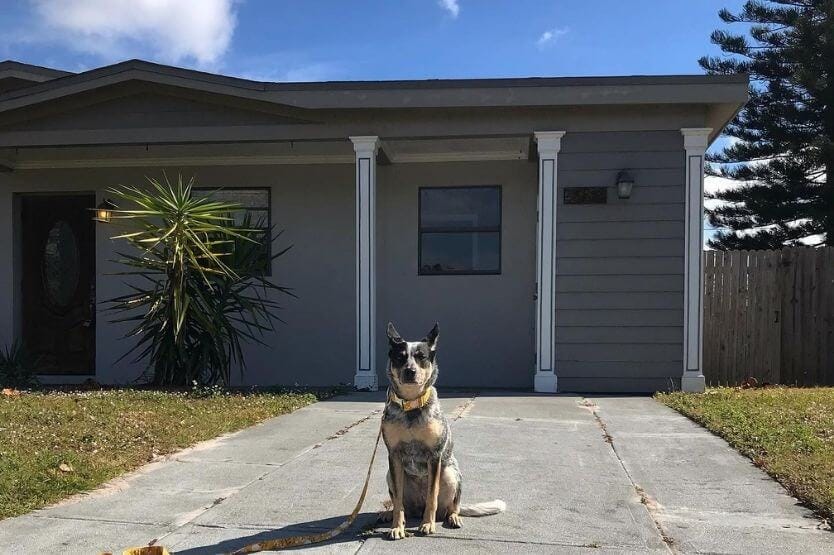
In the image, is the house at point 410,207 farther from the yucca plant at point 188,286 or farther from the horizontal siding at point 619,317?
the yucca plant at point 188,286

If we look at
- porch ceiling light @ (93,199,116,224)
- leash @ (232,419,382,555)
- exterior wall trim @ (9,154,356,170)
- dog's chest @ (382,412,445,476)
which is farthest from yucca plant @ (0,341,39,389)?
dog's chest @ (382,412,445,476)

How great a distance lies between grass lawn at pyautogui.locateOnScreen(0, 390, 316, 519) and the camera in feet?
14.2

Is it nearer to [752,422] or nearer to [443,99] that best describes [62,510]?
[752,422]

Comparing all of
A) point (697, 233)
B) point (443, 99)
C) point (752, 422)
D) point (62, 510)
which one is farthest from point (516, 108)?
point (62, 510)

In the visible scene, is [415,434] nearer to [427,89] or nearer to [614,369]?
[614,369]

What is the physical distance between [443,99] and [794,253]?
5312 mm

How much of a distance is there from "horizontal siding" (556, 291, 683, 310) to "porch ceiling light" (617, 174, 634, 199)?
1.16 meters

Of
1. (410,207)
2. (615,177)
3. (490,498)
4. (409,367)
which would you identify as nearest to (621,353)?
(615,177)

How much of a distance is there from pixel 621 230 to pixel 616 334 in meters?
1.21

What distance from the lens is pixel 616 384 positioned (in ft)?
28.2

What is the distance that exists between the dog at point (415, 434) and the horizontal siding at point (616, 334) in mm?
5197

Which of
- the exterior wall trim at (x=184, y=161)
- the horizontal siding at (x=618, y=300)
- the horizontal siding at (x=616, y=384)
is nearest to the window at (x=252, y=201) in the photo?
the exterior wall trim at (x=184, y=161)

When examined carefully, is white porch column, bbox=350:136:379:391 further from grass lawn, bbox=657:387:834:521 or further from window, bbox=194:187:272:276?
grass lawn, bbox=657:387:834:521

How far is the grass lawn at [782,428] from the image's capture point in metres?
4.42
